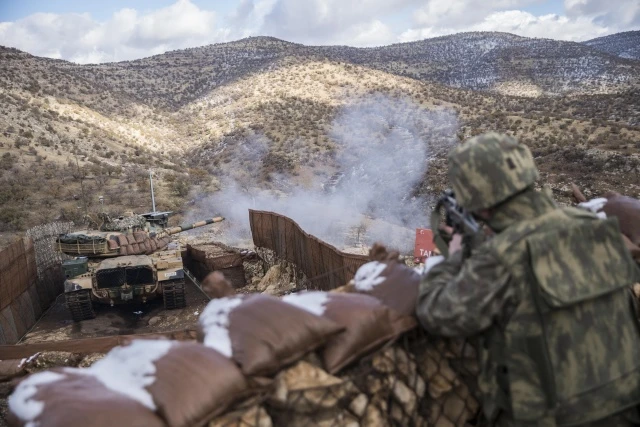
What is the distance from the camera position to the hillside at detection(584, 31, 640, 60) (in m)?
67.7

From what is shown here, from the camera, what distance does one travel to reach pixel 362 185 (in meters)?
23.6

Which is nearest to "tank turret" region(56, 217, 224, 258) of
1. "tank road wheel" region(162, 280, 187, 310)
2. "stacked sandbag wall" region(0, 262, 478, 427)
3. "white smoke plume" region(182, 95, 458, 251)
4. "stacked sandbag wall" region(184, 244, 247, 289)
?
"stacked sandbag wall" region(184, 244, 247, 289)

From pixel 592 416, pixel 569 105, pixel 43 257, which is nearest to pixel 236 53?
pixel 569 105

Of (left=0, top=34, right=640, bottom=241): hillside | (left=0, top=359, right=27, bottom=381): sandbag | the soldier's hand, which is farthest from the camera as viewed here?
(left=0, top=34, right=640, bottom=241): hillside

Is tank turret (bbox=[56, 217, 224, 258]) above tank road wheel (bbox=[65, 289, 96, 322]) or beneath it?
above

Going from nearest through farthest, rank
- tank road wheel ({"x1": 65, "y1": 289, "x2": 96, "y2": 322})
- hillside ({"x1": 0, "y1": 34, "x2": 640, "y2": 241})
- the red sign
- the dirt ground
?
the red sign
the dirt ground
tank road wheel ({"x1": 65, "y1": 289, "x2": 96, "y2": 322})
hillside ({"x1": 0, "y1": 34, "x2": 640, "y2": 241})

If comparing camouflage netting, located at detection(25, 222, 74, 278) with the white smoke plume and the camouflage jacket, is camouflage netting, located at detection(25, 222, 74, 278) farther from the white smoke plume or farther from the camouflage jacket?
the camouflage jacket

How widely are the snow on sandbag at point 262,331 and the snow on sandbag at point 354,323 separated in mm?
52

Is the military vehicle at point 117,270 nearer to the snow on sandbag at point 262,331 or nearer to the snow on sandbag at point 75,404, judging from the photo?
the snow on sandbag at point 262,331

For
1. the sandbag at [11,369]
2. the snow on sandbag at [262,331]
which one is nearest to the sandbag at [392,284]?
the snow on sandbag at [262,331]

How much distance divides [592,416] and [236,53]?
2345 inches

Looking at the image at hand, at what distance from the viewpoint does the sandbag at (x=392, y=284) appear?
2100 millimetres

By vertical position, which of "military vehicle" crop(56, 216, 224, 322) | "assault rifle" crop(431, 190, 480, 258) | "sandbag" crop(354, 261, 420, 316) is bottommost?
"military vehicle" crop(56, 216, 224, 322)

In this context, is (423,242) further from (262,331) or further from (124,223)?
(124,223)
